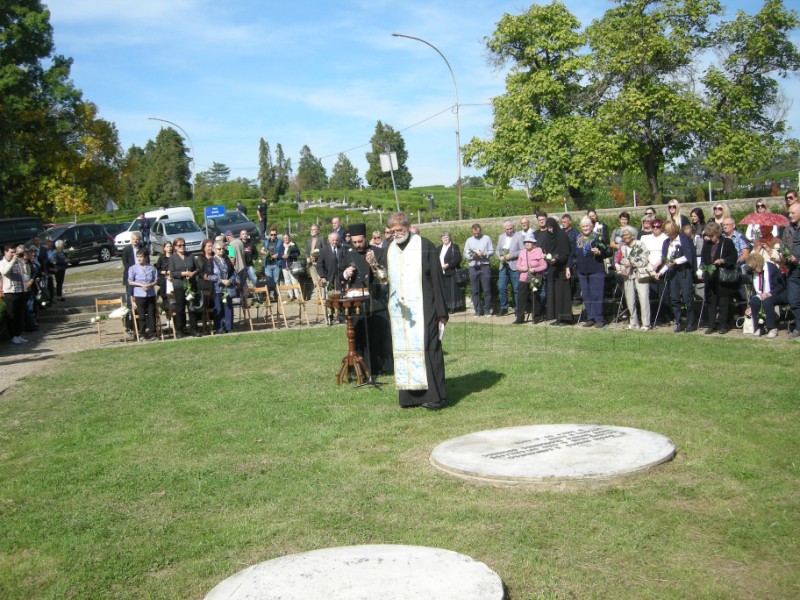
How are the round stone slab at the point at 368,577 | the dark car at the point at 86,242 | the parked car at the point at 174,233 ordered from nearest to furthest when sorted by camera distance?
the round stone slab at the point at 368,577 < the parked car at the point at 174,233 < the dark car at the point at 86,242

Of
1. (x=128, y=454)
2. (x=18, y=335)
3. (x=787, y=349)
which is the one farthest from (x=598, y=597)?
(x=18, y=335)

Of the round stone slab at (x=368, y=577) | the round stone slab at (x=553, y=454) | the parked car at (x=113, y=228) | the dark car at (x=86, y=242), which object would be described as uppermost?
the parked car at (x=113, y=228)

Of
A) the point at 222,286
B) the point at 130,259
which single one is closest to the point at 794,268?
the point at 222,286

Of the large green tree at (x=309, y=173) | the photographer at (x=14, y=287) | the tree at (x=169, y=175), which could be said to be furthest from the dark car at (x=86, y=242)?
the large green tree at (x=309, y=173)

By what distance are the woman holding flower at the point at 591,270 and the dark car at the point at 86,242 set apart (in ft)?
95.4

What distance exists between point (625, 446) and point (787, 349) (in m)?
5.27

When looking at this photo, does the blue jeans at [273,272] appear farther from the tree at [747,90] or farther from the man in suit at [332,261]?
the tree at [747,90]

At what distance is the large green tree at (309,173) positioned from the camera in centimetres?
10312

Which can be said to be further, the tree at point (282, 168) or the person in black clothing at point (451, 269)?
the tree at point (282, 168)

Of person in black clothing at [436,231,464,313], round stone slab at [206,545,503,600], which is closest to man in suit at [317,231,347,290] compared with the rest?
person in black clothing at [436,231,464,313]

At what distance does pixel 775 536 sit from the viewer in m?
4.93

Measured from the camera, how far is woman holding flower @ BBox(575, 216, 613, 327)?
14609 mm

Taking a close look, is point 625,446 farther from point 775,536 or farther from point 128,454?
point 128,454

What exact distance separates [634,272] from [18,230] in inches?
1062
